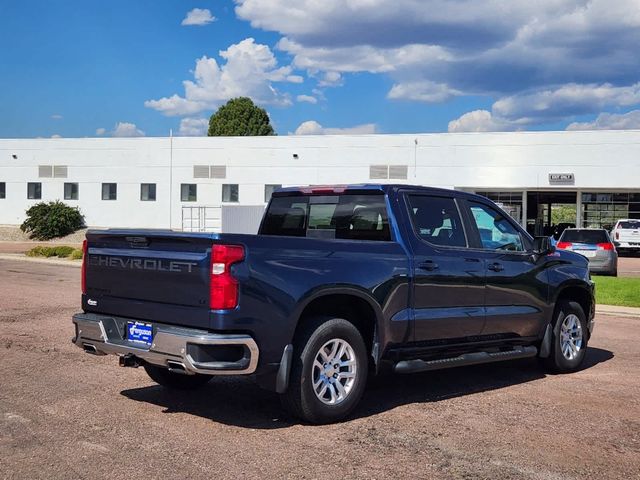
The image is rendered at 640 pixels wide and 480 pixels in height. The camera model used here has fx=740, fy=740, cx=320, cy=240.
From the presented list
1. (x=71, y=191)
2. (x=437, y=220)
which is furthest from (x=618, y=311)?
(x=71, y=191)

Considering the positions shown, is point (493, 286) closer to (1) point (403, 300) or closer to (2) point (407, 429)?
(1) point (403, 300)

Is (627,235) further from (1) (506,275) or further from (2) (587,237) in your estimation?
(1) (506,275)

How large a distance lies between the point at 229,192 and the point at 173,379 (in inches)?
1614

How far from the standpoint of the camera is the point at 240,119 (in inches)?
3214

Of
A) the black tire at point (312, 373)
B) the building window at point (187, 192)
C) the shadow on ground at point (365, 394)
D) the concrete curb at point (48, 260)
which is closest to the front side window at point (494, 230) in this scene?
the shadow on ground at point (365, 394)

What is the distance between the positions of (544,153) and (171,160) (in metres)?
23.3

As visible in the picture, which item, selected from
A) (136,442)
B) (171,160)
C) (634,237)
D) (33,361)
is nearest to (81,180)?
(171,160)

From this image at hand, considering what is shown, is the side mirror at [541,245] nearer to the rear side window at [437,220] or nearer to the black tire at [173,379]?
the rear side window at [437,220]

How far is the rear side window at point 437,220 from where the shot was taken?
7.02 metres

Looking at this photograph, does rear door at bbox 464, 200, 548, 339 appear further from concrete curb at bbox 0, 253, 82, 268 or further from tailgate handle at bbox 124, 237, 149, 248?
concrete curb at bbox 0, 253, 82, 268

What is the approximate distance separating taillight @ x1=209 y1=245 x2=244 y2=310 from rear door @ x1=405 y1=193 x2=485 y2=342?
1.89m

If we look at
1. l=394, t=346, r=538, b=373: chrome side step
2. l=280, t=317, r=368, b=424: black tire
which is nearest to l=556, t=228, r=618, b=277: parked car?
l=394, t=346, r=538, b=373: chrome side step

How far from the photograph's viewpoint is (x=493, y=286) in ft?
24.3

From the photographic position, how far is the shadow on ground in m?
6.32
